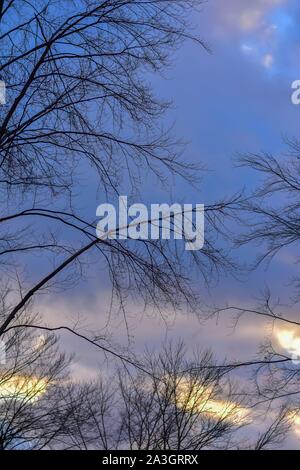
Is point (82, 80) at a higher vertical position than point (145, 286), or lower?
higher

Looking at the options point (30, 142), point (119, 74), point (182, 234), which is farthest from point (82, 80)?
point (182, 234)

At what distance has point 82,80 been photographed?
7.75m

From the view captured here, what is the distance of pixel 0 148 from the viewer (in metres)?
7.44

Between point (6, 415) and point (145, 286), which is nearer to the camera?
point (145, 286)
